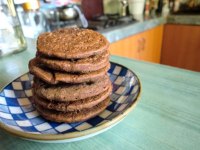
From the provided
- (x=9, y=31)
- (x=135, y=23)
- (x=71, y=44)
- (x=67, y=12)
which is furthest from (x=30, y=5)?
(x=71, y=44)

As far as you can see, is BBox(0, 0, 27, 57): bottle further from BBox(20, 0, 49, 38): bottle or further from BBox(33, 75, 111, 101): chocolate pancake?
BBox(33, 75, 111, 101): chocolate pancake

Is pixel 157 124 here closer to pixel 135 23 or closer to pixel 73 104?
pixel 73 104

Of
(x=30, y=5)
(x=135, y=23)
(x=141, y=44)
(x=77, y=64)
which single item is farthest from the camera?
(x=141, y=44)

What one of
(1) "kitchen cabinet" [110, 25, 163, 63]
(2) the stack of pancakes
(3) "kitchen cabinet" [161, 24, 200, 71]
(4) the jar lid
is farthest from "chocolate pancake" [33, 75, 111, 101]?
(3) "kitchen cabinet" [161, 24, 200, 71]

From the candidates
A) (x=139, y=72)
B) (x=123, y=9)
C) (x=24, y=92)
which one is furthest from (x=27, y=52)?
(x=123, y=9)

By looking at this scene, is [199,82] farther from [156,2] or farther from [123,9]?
[156,2]

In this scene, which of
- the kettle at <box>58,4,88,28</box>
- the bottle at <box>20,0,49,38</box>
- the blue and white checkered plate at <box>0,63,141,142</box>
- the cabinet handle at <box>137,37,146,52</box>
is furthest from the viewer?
the cabinet handle at <box>137,37,146,52</box>
